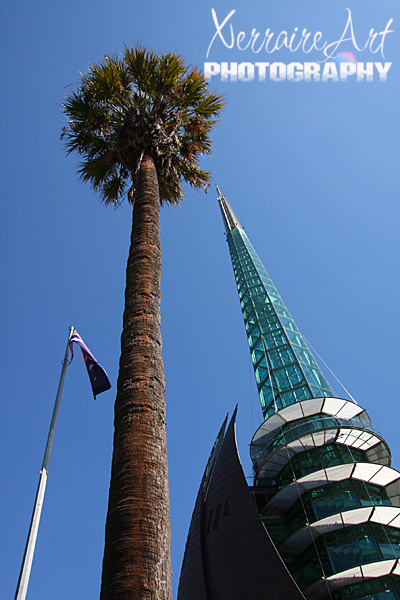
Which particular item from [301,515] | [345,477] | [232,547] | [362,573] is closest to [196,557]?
[232,547]

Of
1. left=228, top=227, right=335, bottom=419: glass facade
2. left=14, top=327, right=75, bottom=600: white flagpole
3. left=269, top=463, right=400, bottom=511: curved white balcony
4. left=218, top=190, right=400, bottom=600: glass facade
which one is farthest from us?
left=228, top=227, right=335, bottom=419: glass facade

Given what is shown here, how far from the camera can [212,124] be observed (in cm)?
1322

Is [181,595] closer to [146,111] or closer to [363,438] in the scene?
[363,438]

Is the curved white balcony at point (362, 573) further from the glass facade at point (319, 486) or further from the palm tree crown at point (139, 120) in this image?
the palm tree crown at point (139, 120)

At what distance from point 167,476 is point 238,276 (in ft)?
152

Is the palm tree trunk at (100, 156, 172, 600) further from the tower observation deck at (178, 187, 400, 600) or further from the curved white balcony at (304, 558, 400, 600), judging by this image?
the curved white balcony at (304, 558, 400, 600)

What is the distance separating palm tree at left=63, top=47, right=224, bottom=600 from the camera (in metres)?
4.12

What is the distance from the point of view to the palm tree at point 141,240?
412cm

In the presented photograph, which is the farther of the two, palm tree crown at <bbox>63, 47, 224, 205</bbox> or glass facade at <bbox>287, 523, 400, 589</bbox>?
glass facade at <bbox>287, 523, 400, 589</bbox>

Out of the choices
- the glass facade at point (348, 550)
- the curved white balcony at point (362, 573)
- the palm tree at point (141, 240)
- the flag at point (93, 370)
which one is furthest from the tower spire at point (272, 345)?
the palm tree at point (141, 240)

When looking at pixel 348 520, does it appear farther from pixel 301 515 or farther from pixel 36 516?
pixel 36 516

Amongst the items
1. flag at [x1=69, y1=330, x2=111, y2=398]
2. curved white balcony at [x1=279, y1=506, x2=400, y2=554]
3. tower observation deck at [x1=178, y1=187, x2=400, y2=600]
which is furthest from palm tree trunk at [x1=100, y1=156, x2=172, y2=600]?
curved white balcony at [x1=279, y1=506, x2=400, y2=554]

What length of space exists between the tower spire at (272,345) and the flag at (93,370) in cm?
2039

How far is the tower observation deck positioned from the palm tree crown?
13987 mm
